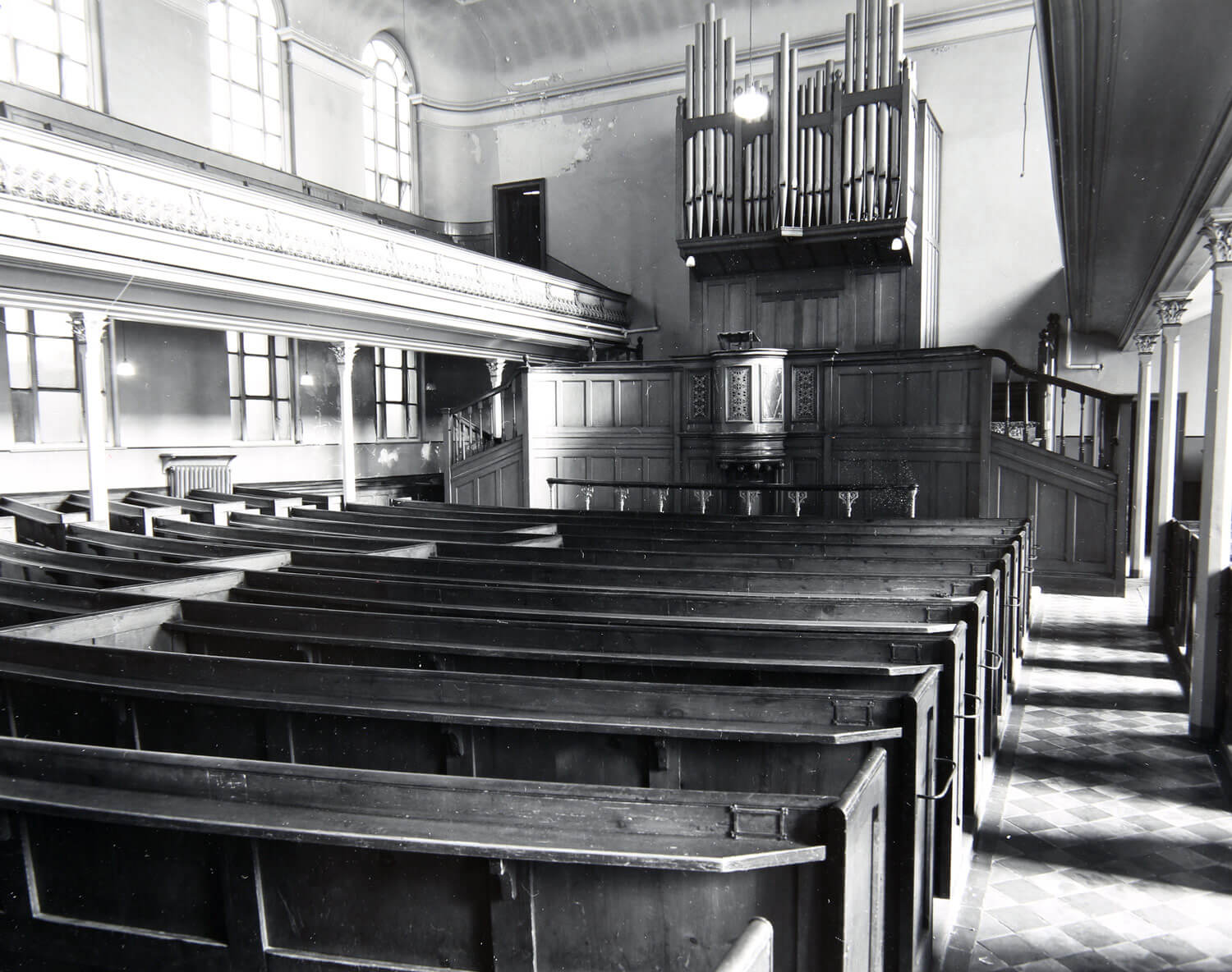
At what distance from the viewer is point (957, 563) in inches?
191

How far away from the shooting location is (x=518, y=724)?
2354 mm

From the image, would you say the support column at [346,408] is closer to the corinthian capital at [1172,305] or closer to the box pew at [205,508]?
the box pew at [205,508]

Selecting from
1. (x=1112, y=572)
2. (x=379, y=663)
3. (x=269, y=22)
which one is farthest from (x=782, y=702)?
(x=269, y=22)

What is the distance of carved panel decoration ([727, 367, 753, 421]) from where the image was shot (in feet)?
35.5

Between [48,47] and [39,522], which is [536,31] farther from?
[39,522]

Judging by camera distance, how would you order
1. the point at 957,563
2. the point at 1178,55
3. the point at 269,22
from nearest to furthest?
the point at 1178,55 < the point at 957,563 < the point at 269,22

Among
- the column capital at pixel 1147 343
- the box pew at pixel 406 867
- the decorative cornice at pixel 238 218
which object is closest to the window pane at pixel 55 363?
the decorative cornice at pixel 238 218

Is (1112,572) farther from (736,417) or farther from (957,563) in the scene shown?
(957,563)

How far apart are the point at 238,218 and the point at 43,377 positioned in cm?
382

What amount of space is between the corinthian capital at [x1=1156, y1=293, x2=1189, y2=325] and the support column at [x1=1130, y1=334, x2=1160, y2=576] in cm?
187

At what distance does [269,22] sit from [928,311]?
11411mm

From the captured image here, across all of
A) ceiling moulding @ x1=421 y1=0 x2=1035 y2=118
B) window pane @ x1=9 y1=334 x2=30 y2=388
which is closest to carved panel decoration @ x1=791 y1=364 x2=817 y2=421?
ceiling moulding @ x1=421 y1=0 x2=1035 y2=118

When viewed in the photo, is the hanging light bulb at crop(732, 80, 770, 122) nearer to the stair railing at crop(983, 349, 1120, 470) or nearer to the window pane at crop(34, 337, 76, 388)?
the stair railing at crop(983, 349, 1120, 470)

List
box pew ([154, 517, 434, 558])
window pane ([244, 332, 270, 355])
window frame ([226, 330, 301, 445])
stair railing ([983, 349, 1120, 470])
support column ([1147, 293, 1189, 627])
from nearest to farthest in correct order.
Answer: box pew ([154, 517, 434, 558]) < support column ([1147, 293, 1189, 627]) < stair railing ([983, 349, 1120, 470]) < window frame ([226, 330, 301, 445]) < window pane ([244, 332, 270, 355])
